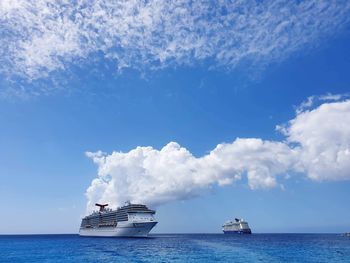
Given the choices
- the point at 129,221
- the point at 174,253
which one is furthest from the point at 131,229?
the point at 174,253

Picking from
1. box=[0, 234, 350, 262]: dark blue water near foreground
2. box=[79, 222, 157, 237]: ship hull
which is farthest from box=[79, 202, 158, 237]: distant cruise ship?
box=[0, 234, 350, 262]: dark blue water near foreground

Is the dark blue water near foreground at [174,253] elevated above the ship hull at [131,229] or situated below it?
below

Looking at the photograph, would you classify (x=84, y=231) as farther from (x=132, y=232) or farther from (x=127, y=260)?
(x=127, y=260)

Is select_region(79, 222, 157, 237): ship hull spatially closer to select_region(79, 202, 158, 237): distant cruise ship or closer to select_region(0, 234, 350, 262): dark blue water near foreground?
select_region(79, 202, 158, 237): distant cruise ship

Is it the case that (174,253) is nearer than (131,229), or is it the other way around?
(174,253)

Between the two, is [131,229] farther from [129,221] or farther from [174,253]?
[174,253]

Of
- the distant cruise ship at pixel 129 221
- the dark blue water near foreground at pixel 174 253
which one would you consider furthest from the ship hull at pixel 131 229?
the dark blue water near foreground at pixel 174 253

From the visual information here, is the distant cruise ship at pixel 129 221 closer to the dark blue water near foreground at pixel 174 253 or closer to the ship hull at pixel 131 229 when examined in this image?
the ship hull at pixel 131 229

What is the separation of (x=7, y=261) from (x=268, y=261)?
4738 cm

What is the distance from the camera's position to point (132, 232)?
128m

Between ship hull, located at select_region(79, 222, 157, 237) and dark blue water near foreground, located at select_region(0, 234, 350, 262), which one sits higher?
ship hull, located at select_region(79, 222, 157, 237)

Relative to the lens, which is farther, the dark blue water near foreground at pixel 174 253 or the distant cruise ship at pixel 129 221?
the distant cruise ship at pixel 129 221

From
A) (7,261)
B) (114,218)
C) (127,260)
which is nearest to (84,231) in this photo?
(114,218)

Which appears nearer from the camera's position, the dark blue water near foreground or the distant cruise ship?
the dark blue water near foreground
